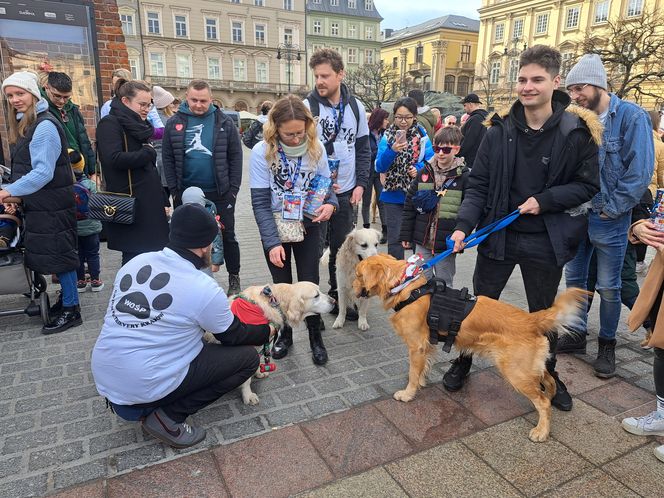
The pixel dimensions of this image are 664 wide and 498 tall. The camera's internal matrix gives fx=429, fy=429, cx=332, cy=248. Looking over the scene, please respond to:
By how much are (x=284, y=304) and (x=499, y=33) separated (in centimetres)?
6810

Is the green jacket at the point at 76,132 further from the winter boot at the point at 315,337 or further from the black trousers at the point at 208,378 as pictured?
the black trousers at the point at 208,378

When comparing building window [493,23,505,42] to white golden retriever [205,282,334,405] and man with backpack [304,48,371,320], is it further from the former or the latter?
white golden retriever [205,282,334,405]

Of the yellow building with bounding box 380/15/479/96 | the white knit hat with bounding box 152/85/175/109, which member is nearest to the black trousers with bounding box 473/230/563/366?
the white knit hat with bounding box 152/85/175/109

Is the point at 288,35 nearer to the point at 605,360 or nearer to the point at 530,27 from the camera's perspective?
the point at 530,27

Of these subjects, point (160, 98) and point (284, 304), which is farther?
point (160, 98)

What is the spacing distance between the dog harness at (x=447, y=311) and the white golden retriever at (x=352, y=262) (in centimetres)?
121

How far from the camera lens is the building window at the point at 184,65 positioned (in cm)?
5794

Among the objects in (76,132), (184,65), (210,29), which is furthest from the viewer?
(210,29)

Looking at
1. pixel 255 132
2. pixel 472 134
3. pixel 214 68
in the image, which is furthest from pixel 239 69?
pixel 472 134

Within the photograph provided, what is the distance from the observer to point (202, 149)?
15.8 ft

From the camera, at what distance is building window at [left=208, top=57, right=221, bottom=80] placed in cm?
Result: 6031

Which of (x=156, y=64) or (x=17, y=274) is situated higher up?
(x=156, y=64)

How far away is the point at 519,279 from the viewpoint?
6.13 metres

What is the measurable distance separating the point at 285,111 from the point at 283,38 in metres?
67.8
